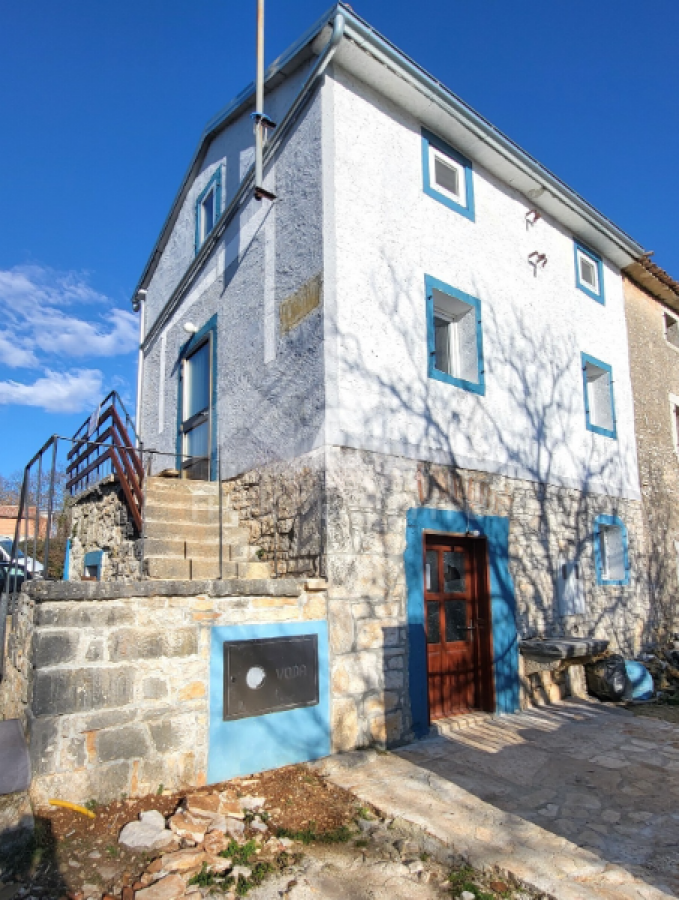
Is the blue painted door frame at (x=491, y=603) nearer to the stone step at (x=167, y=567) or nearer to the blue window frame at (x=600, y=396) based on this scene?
the stone step at (x=167, y=567)

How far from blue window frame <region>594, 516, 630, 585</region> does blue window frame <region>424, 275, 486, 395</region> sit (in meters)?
3.27

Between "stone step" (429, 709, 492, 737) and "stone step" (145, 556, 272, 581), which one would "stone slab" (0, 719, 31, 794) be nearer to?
"stone step" (145, 556, 272, 581)

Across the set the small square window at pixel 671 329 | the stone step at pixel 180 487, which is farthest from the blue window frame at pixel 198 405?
the small square window at pixel 671 329

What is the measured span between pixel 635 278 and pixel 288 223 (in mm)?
7112

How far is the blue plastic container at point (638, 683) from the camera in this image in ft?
23.9

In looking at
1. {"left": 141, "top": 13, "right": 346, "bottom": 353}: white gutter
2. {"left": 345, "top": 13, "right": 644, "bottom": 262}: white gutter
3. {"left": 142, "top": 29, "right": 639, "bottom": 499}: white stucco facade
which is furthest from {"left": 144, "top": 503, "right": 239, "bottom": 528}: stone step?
{"left": 345, "top": 13, "right": 644, "bottom": 262}: white gutter

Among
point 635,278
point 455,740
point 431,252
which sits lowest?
point 455,740

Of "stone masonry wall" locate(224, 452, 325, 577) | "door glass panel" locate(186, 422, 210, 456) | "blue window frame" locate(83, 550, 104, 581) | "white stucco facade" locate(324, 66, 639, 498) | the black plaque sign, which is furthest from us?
"door glass panel" locate(186, 422, 210, 456)

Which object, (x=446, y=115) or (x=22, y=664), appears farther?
(x=446, y=115)

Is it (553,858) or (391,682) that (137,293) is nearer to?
(391,682)

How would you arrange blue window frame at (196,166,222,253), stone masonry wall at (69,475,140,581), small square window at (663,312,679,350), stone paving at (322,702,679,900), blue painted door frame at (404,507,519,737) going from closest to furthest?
stone paving at (322,702,679,900) → blue painted door frame at (404,507,519,737) → stone masonry wall at (69,475,140,581) → blue window frame at (196,166,222,253) → small square window at (663,312,679,350)

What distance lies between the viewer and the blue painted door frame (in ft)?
18.1

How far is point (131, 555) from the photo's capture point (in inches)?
254

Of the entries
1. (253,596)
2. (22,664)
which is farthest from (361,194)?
(22,664)
